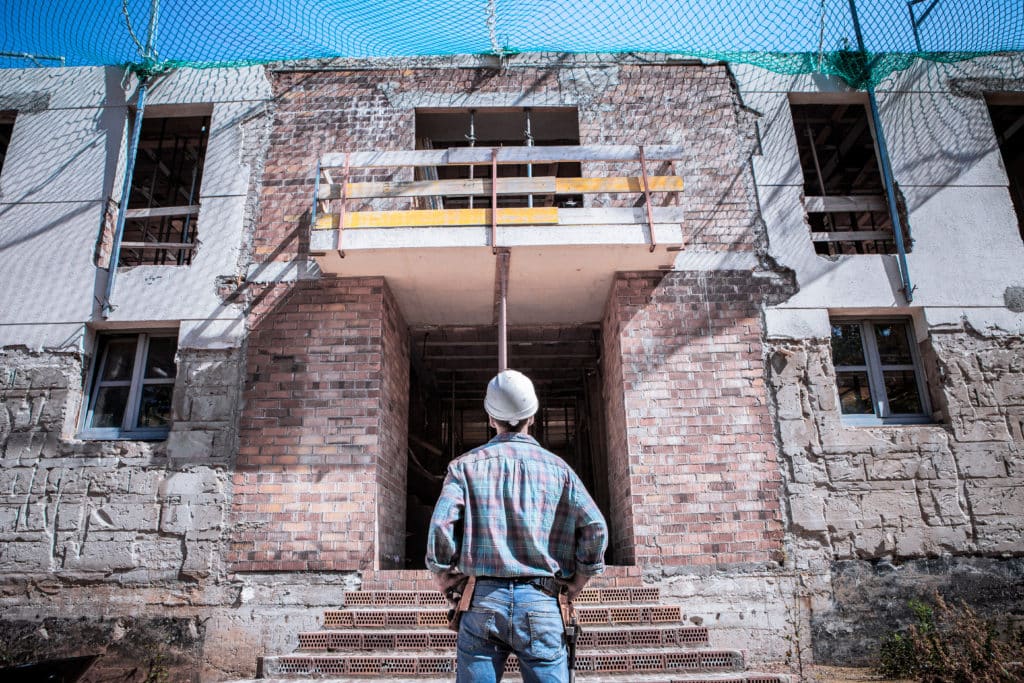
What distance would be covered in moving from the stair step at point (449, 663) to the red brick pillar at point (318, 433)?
1.36 metres

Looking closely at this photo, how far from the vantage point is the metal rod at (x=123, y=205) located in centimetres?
653

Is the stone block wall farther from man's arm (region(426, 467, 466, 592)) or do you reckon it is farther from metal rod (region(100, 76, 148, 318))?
man's arm (region(426, 467, 466, 592))

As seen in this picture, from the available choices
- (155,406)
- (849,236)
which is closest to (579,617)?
(155,406)

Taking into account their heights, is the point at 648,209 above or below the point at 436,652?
above

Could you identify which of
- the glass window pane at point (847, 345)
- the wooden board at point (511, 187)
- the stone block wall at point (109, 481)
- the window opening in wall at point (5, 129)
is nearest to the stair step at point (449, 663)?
the stone block wall at point (109, 481)

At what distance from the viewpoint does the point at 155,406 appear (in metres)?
6.50

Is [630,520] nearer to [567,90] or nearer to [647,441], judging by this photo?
[647,441]

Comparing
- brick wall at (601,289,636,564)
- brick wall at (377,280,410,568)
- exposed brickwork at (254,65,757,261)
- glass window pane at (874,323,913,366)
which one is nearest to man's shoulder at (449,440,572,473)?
brick wall at (601,289,636,564)

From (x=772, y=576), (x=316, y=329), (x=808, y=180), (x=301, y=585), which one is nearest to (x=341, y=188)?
(x=316, y=329)

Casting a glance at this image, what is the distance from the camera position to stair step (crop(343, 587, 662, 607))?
5.16m

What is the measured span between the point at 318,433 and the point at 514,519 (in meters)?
4.18

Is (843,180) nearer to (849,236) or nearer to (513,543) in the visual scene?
(849,236)

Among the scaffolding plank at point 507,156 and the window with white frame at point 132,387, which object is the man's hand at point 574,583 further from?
the window with white frame at point 132,387

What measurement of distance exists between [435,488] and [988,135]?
8.65 meters
